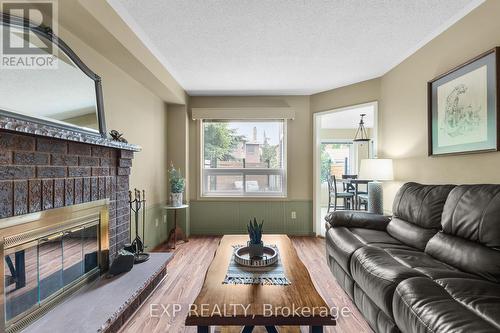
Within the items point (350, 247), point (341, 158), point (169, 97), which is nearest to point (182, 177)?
point (169, 97)

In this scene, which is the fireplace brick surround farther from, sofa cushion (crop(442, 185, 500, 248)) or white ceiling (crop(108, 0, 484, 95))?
sofa cushion (crop(442, 185, 500, 248))

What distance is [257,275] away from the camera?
160cm

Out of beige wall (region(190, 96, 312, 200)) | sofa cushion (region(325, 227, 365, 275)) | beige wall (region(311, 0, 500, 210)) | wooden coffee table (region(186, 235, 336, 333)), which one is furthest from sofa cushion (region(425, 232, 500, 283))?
beige wall (region(190, 96, 312, 200))

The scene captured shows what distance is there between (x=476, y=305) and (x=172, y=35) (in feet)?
9.64

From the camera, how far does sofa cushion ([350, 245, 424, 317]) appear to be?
4.68 feet

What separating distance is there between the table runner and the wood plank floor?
1.58ft

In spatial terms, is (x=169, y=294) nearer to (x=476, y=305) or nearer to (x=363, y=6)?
(x=476, y=305)

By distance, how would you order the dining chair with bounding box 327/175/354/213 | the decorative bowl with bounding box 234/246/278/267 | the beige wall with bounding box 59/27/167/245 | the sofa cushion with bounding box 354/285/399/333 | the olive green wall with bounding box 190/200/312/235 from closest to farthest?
the sofa cushion with bounding box 354/285/399/333 → the decorative bowl with bounding box 234/246/278/267 → the beige wall with bounding box 59/27/167/245 → the olive green wall with bounding box 190/200/312/235 → the dining chair with bounding box 327/175/354/213

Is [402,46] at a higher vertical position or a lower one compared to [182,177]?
higher

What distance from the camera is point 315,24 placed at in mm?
2240

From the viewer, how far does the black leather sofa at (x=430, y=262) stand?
3.72ft

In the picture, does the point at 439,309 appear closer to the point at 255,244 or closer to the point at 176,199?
the point at 255,244

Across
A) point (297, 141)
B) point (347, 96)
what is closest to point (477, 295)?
point (347, 96)

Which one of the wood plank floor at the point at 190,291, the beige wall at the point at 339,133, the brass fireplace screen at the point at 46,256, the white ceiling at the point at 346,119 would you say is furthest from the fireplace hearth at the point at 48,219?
the beige wall at the point at 339,133
